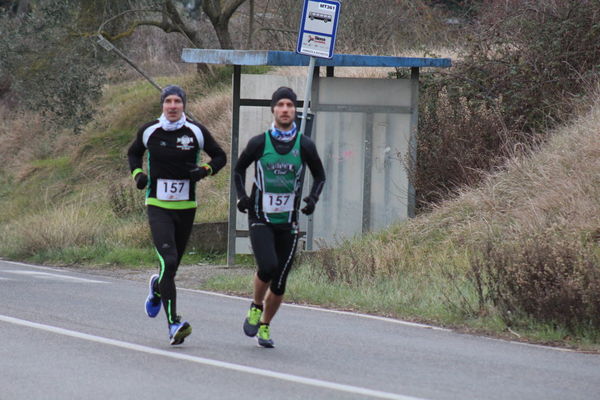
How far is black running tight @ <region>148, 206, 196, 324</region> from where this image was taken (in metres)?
8.70

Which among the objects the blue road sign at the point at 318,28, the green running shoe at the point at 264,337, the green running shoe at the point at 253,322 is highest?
the blue road sign at the point at 318,28

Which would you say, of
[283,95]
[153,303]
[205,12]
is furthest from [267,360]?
[205,12]

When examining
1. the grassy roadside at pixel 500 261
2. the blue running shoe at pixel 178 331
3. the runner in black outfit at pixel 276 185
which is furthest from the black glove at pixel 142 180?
the grassy roadside at pixel 500 261

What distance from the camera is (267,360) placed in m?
8.21

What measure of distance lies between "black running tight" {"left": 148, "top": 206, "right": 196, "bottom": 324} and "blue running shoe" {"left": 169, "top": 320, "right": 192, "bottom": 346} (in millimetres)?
54

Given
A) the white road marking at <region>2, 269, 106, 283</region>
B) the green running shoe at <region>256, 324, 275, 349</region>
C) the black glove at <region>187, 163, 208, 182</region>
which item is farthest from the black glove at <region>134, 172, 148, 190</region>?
the white road marking at <region>2, 269, 106, 283</region>

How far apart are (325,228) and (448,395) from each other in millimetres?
9523

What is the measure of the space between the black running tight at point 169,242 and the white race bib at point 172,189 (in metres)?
0.11

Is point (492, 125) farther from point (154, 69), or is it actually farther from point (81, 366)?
point (154, 69)

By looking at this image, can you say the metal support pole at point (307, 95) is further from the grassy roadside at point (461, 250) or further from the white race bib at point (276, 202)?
the white race bib at point (276, 202)

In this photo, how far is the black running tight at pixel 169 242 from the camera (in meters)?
8.70

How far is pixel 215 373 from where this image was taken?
764 cm

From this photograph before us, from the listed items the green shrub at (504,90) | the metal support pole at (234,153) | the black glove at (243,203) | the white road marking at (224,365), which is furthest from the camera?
the green shrub at (504,90)

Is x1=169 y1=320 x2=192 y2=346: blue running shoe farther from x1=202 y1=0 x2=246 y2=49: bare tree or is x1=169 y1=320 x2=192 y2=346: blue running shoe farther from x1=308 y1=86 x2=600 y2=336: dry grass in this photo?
x1=202 y1=0 x2=246 y2=49: bare tree
